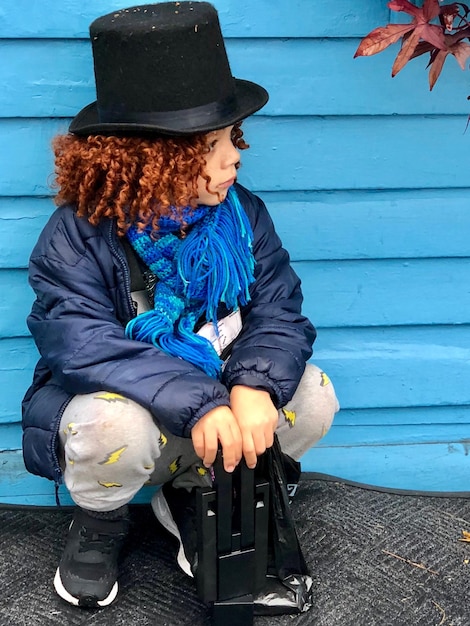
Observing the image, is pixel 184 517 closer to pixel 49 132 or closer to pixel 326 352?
Result: pixel 326 352

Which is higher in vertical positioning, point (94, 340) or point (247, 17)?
point (247, 17)

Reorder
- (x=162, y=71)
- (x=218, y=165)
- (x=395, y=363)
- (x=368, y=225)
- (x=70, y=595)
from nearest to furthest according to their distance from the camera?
(x=162, y=71) < (x=218, y=165) < (x=70, y=595) < (x=368, y=225) < (x=395, y=363)

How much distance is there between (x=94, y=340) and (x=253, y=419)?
310mm

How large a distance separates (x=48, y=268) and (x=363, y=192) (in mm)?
716

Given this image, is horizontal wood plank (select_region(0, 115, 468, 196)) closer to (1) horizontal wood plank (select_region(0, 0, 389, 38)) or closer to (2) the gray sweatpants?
(1) horizontal wood plank (select_region(0, 0, 389, 38))

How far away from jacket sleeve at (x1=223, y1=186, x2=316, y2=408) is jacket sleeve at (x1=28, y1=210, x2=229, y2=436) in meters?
0.09

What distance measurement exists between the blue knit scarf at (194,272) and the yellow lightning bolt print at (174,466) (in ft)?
0.70

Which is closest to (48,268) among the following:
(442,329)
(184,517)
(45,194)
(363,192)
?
(45,194)

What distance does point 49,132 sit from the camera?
1.65 m

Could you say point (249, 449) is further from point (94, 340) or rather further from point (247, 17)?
point (247, 17)

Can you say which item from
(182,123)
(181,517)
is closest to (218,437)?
(181,517)

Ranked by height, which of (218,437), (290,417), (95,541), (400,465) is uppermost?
(218,437)

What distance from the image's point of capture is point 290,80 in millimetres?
1663

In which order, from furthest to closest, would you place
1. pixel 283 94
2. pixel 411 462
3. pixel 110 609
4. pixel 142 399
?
pixel 411 462 < pixel 283 94 < pixel 110 609 < pixel 142 399
